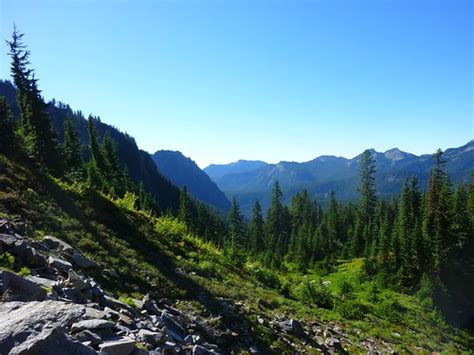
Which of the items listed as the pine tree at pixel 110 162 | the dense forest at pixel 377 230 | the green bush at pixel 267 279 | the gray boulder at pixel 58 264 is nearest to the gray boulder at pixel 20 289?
the gray boulder at pixel 58 264

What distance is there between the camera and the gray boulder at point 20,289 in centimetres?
638

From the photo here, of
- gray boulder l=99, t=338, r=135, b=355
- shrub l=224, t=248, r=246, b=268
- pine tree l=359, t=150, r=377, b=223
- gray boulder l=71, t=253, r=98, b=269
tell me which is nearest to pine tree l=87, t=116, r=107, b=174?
shrub l=224, t=248, r=246, b=268

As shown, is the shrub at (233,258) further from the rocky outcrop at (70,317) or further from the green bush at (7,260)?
the green bush at (7,260)

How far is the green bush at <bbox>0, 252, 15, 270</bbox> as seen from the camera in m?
8.06

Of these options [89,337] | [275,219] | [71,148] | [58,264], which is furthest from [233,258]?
[275,219]

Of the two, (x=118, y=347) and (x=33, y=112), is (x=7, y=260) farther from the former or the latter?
(x=33, y=112)


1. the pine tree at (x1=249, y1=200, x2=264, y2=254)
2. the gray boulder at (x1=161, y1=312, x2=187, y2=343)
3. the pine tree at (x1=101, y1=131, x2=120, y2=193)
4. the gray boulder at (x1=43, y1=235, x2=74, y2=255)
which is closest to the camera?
the gray boulder at (x1=161, y1=312, x2=187, y2=343)

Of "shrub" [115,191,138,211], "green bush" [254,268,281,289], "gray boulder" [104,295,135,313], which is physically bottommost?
"green bush" [254,268,281,289]

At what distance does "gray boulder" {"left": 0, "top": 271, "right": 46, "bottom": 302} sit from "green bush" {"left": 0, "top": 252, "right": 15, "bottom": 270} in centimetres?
157

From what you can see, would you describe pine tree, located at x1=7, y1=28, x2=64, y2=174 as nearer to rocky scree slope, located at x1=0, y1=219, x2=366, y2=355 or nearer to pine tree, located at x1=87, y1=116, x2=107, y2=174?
pine tree, located at x1=87, y1=116, x2=107, y2=174

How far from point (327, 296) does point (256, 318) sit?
→ 9277mm

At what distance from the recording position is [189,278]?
14.9 metres

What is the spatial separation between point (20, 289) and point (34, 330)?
2.14m

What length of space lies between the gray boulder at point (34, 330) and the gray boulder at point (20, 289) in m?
0.86
